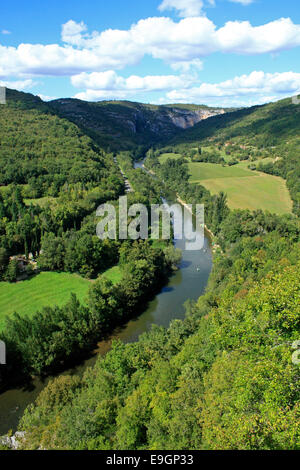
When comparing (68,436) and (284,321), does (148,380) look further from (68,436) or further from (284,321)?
(284,321)

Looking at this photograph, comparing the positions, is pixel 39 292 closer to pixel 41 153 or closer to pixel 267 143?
pixel 41 153

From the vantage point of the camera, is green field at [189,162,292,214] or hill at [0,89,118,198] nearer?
hill at [0,89,118,198]

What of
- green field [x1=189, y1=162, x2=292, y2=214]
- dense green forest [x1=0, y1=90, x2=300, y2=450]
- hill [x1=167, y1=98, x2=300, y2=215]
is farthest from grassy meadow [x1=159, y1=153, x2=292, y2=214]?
dense green forest [x1=0, y1=90, x2=300, y2=450]

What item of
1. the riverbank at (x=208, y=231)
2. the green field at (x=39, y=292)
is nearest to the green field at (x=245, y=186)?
the riverbank at (x=208, y=231)

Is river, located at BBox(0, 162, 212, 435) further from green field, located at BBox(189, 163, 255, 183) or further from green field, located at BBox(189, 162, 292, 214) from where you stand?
green field, located at BBox(189, 163, 255, 183)

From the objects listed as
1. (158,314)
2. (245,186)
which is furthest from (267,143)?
(158,314)
